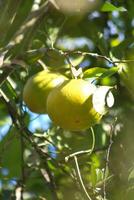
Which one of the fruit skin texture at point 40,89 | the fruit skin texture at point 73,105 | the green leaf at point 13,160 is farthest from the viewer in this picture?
the green leaf at point 13,160

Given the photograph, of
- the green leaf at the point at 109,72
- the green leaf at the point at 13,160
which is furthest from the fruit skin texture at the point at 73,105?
the green leaf at the point at 13,160

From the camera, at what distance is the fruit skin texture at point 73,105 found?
39.7 inches

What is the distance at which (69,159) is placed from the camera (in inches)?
48.4

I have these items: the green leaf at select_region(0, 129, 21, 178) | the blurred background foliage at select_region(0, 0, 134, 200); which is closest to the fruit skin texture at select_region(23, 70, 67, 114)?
the blurred background foliage at select_region(0, 0, 134, 200)

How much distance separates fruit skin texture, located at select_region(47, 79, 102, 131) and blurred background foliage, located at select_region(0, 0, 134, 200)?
0.06 m

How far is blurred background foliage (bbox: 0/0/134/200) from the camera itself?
1057 millimetres

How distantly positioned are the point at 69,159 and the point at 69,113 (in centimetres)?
24

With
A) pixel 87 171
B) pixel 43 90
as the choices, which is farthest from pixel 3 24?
pixel 87 171

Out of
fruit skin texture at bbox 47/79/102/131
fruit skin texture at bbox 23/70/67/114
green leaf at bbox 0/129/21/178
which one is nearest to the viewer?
fruit skin texture at bbox 47/79/102/131

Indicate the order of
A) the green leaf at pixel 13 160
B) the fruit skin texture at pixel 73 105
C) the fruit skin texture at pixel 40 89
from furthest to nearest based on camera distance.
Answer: the green leaf at pixel 13 160 < the fruit skin texture at pixel 40 89 < the fruit skin texture at pixel 73 105

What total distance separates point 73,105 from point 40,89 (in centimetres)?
13

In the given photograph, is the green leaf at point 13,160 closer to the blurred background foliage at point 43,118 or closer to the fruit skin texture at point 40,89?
the blurred background foliage at point 43,118

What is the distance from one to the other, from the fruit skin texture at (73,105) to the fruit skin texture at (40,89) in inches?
3.6

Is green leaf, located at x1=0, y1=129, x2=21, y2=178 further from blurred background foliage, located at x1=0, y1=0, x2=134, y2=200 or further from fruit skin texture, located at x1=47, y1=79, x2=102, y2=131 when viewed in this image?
fruit skin texture, located at x1=47, y1=79, x2=102, y2=131
